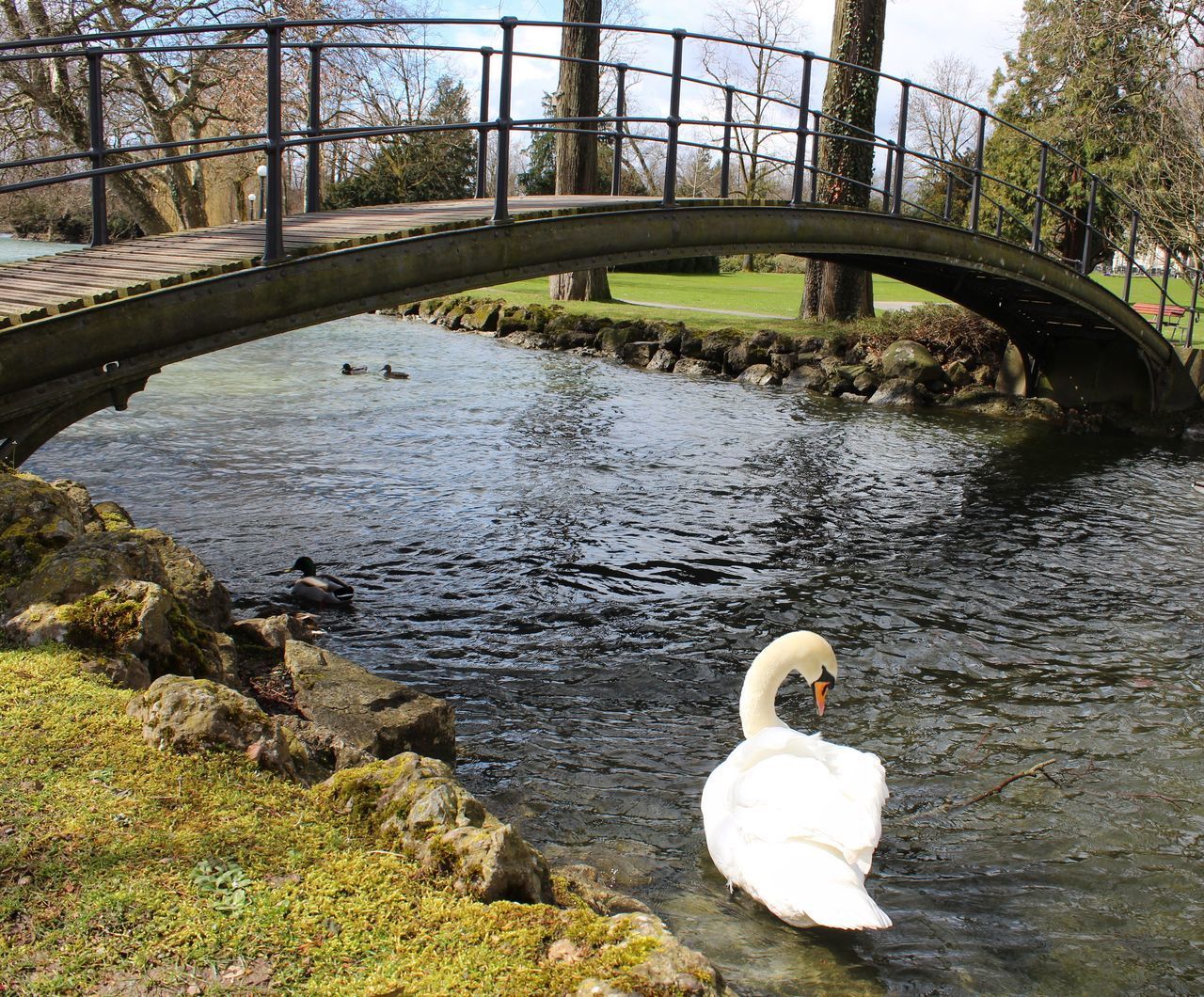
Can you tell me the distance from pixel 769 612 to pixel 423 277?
374cm

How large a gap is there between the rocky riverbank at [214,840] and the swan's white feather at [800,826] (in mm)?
593

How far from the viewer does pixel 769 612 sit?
350 inches

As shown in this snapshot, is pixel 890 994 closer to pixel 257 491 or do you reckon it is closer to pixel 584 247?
pixel 584 247

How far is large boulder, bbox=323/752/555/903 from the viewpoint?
11.8 ft

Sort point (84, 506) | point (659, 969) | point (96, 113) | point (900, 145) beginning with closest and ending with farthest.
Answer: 1. point (659, 969)
2. point (96, 113)
3. point (84, 506)
4. point (900, 145)

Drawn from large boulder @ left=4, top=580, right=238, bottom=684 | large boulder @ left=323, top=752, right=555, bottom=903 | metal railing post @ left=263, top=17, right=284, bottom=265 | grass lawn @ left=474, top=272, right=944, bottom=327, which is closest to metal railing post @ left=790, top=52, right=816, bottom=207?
metal railing post @ left=263, top=17, right=284, bottom=265

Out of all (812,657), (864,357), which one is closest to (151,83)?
(864,357)

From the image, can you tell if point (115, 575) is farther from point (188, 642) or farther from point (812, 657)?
point (812, 657)

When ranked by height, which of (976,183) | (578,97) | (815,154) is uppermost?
(578,97)

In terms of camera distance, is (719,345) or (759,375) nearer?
(759,375)

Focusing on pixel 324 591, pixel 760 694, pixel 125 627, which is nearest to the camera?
pixel 125 627

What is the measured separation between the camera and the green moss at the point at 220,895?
3002mm

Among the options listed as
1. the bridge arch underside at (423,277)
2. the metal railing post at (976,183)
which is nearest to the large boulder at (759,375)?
the bridge arch underside at (423,277)

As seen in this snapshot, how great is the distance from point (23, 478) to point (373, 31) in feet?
67.1
